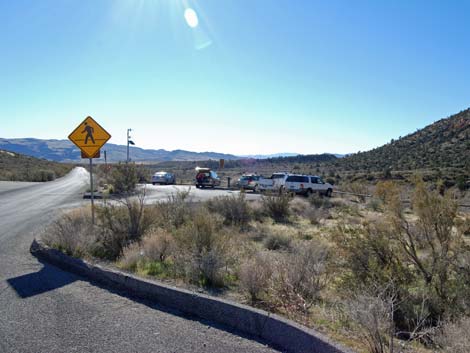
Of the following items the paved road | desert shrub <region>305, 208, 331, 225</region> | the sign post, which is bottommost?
desert shrub <region>305, 208, 331, 225</region>

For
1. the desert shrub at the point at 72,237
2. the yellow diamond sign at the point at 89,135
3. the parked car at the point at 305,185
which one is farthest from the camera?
the parked car at the point at 305,185

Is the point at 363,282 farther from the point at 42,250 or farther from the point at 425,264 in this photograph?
the point at 42,250

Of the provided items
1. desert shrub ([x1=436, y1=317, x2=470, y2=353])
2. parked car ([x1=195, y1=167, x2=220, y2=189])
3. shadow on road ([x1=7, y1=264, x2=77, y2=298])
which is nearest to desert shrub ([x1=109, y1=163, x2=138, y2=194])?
parked car ([x1=195, y1=167, x2=220, y2=189])

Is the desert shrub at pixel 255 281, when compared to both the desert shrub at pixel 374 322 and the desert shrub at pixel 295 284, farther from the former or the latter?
the desert shrub at pixel 374 322

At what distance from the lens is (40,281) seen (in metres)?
5.86

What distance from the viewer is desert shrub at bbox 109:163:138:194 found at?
25391 mm

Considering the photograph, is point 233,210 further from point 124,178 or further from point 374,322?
point 124,178

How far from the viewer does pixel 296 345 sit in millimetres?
3709

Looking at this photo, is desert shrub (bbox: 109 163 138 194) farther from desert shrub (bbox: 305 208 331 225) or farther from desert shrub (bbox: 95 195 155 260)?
desert shrub (bbox: 95 195 155 260)

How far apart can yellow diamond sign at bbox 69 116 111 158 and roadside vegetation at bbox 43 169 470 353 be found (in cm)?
206

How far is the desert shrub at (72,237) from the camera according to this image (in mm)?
A: 7164

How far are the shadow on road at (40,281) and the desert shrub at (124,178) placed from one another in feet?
62.6

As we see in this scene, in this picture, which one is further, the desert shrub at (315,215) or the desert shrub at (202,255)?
the desert shrub at (315,215)

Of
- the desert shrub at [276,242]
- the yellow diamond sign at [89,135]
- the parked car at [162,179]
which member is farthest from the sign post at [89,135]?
the parked car at [162,179]
